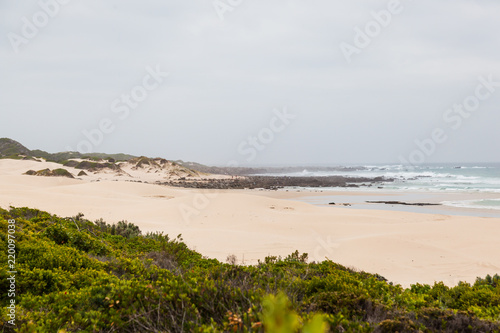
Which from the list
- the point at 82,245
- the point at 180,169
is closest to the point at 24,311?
the point at 82,245

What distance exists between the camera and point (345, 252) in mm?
10203

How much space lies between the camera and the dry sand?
9.09 m

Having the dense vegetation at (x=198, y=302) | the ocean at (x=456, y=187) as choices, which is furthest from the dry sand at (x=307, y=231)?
the ocean at (x=456, y=187)

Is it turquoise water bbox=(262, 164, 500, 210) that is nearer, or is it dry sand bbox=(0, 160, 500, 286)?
dry sand bbox=(0, 160, 500, 286)

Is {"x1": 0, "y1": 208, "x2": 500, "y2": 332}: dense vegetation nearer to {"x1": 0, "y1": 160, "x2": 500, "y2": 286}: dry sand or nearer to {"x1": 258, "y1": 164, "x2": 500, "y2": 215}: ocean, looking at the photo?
{"x1": 0, "y1": 160, "x2": 500, "y2": 286}: dry sand

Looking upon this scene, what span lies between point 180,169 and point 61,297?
50.0 metres

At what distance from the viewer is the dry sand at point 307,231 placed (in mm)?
9086

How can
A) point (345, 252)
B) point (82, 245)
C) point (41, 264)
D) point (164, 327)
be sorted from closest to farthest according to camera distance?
1. point (164, 327)
2. point (41, 264)
3. point (82, 245)
4. point (345, 252)

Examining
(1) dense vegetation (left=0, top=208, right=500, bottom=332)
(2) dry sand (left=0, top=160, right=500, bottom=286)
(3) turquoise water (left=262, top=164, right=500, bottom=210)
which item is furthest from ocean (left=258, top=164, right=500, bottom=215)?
(1) dense vegetation (left=0, top=208, right=500, bottom=332)

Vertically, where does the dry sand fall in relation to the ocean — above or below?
below

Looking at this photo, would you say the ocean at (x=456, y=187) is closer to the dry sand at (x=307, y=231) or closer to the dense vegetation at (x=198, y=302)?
the dry sand at (x=307, y=231)

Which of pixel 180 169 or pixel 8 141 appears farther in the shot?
pixel 8 141

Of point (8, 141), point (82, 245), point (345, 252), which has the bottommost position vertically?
point (345, 252)

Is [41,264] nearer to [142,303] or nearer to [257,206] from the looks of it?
[142,303]
